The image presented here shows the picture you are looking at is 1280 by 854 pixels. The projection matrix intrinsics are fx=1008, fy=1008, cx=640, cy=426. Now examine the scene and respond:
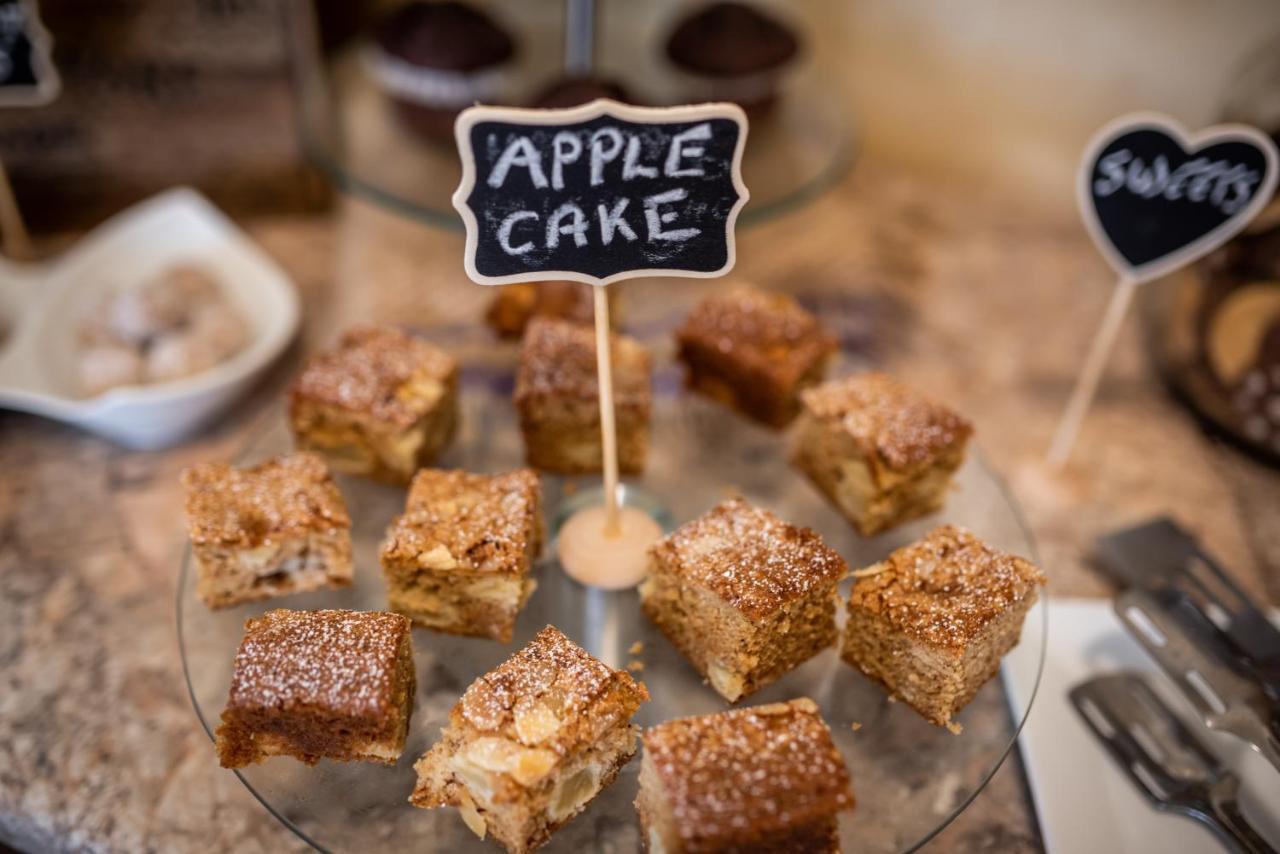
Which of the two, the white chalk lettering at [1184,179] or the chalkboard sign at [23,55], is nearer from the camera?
the white chalk lettering at [1184,179]

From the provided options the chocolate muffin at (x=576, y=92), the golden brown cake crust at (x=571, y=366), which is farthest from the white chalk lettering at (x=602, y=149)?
the chocolate muffin at (x=576, y=92)

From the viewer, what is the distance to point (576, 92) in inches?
89.8

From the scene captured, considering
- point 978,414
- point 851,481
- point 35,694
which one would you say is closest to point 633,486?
point 851,481

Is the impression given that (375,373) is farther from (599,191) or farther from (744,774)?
(744,774)

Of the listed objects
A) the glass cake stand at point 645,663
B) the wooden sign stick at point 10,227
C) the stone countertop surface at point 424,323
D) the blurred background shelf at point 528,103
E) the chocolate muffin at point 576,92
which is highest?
the chocolate muffin at point 576,92

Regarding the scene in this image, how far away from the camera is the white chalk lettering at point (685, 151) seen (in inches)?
54.8

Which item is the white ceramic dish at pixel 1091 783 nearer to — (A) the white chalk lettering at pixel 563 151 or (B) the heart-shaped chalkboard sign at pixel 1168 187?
(B) the heart-shaped chalkboard sign at pixel 1168 187

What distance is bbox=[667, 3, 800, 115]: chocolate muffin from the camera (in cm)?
256

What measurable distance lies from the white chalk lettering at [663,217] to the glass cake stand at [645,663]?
59 centimetres

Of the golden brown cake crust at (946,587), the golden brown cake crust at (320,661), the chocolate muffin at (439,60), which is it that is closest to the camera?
the golden brown cake crust at (320,661)

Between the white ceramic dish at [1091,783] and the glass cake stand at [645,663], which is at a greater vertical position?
the glass cake stand at [645,663]

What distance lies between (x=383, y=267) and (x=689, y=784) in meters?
1.81

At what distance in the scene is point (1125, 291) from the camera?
198 centimetres

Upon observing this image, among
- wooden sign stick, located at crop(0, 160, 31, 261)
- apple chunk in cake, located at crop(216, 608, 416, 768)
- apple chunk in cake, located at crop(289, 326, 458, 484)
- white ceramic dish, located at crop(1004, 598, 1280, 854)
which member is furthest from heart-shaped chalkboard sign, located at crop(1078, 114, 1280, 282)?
wooden sign stick, located at crop(0, 160, 31, 261)
